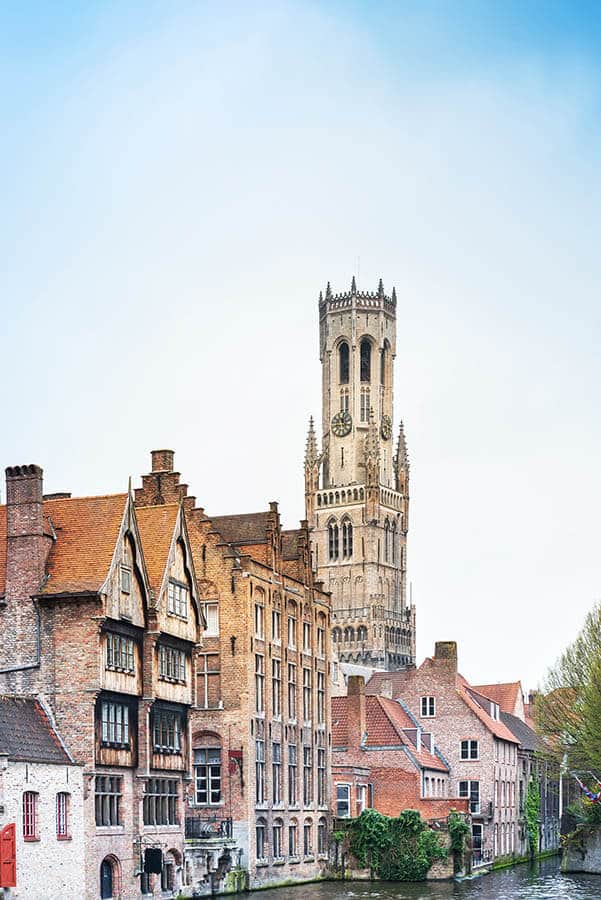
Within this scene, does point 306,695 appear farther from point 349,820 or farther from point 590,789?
point 590,789

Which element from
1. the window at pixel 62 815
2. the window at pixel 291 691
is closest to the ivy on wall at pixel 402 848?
the window at pixel 291 691

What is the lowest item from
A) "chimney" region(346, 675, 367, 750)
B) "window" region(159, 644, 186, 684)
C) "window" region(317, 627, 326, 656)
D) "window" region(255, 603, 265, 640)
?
"chimney" region(346, 675, 367, 750)

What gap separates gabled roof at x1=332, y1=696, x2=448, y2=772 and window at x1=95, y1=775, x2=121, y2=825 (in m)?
29.5

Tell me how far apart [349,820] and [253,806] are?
9143mm

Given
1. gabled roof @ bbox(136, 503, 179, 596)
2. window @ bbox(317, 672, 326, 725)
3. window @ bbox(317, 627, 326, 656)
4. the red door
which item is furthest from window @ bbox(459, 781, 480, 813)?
the red door

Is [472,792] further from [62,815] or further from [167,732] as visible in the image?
[62,815]

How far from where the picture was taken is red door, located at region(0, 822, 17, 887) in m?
45.2

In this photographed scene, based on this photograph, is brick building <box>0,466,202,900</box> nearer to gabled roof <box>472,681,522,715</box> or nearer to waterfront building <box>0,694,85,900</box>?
waterfront building <box>0,694,85,900</box>

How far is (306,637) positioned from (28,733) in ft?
97.0

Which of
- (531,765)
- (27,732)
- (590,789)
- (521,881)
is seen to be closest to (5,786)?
(27,732)

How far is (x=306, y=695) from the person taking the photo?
251 feet

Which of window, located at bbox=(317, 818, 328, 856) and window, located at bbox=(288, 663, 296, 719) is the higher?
window, located at bbox=(288, 663, 296, 719)

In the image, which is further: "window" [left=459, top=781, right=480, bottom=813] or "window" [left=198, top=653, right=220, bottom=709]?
"window" [left=459, top=781, right=480, bottom=813]

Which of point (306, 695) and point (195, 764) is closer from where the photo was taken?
point (195, 764)
